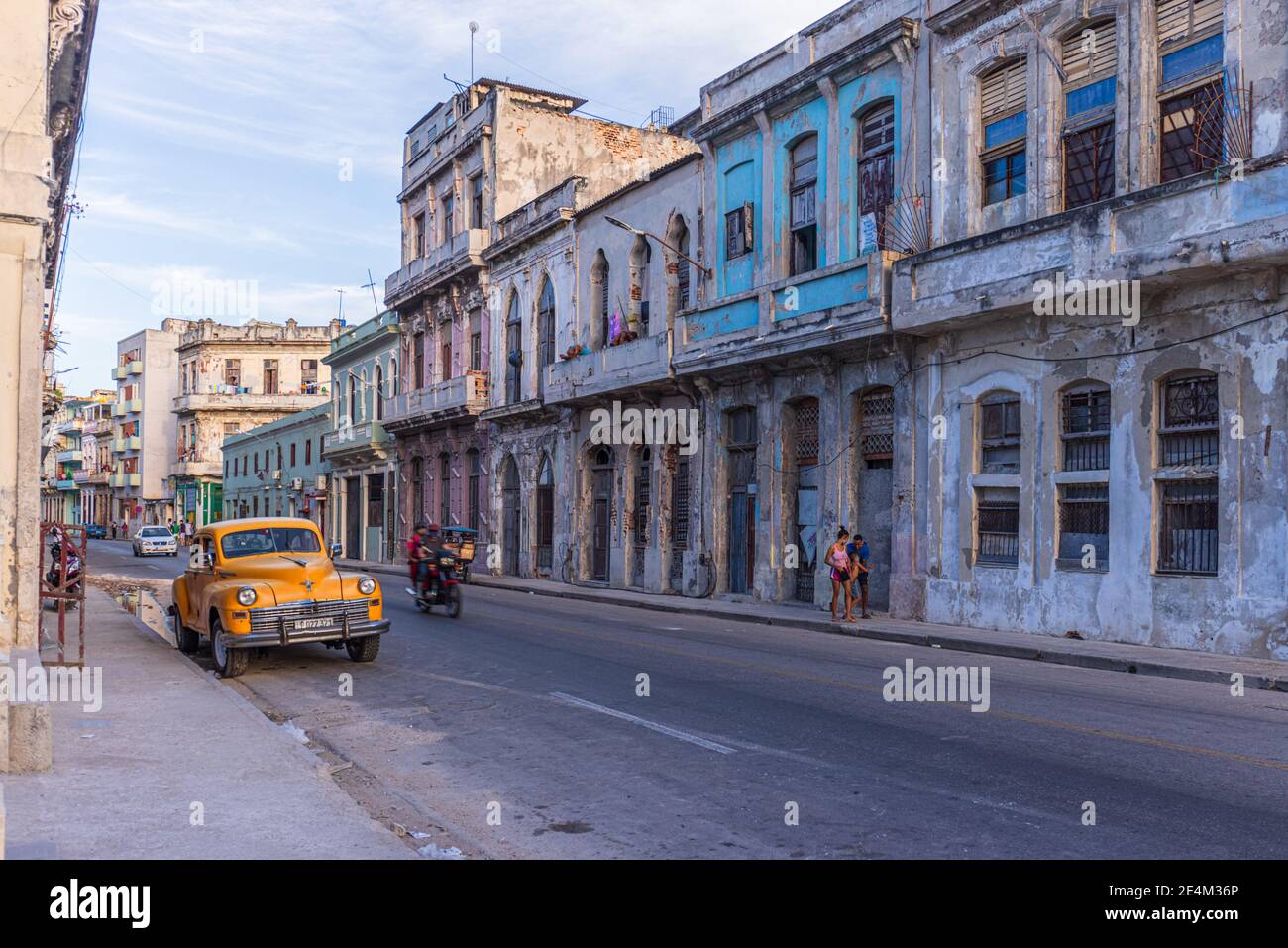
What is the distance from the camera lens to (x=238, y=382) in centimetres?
7850

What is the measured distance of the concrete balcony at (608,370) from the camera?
27.2 metres

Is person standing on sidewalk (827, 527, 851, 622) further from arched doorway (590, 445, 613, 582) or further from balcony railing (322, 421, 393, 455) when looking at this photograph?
balcony railing (322, 421, 393, 455)

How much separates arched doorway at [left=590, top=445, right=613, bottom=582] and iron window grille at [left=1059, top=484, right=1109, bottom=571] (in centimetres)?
1488

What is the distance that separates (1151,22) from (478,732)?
13596 millimetres

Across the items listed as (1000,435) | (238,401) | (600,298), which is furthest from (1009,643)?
(238,401)

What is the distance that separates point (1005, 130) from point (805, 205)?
17.3 ft

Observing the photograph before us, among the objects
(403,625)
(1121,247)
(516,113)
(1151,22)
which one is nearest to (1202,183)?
(1121,247)

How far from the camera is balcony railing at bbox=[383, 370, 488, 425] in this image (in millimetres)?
38031

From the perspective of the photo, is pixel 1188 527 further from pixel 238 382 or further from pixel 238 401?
pixel 238 382

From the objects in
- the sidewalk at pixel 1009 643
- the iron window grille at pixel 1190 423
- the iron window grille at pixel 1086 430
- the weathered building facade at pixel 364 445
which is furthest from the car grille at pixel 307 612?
the weathered building facade at pixel 364 445

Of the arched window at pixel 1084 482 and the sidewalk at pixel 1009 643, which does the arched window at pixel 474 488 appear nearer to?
the sidewalk at pixel 1009 643

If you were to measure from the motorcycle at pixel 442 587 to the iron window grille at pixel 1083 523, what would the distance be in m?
9.54

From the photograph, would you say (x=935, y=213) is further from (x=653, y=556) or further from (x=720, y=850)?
(x=720, y=850)

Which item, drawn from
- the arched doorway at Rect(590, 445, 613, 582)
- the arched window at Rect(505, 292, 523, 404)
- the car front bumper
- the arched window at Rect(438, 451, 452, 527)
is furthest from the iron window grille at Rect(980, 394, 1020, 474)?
the arched window at Rect(438, 451, 452, 527)
